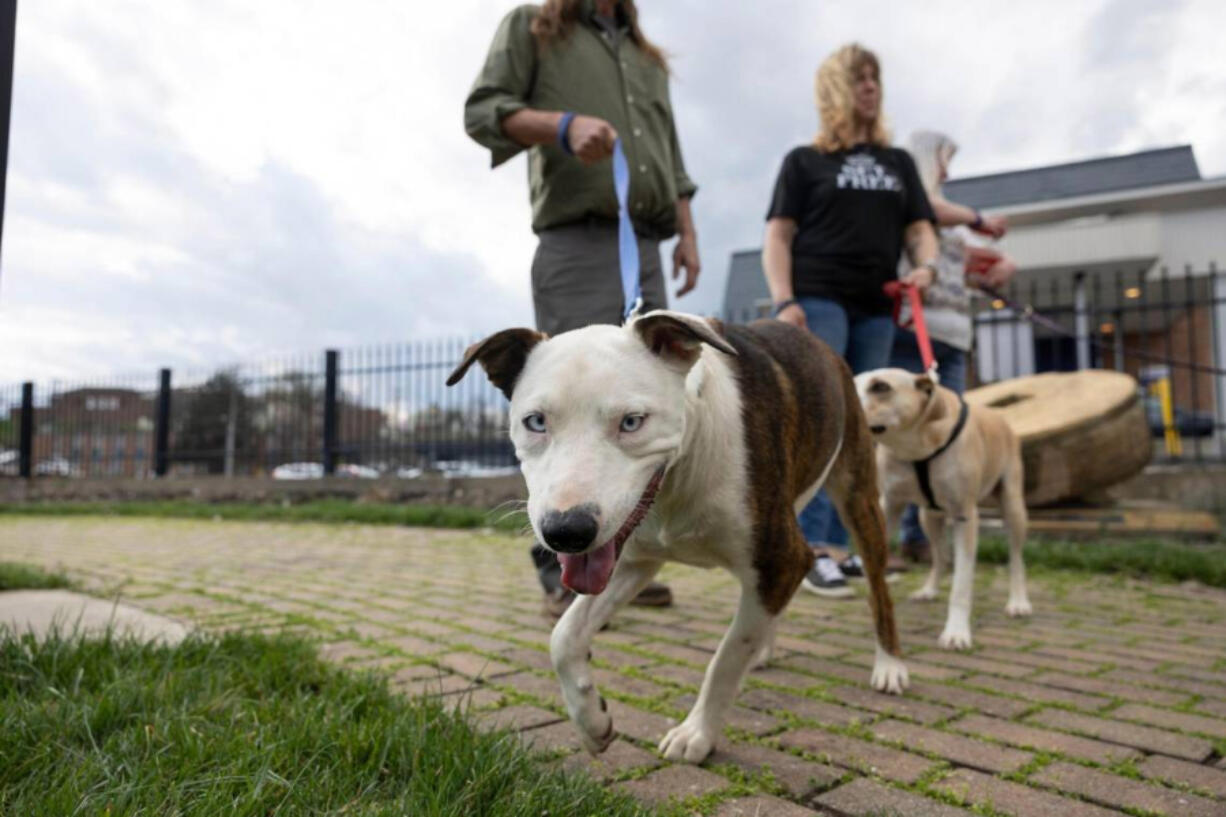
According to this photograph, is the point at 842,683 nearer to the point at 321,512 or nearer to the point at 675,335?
the point at 675,335

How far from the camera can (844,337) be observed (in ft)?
16.2

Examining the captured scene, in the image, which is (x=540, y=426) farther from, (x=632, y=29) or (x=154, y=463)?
(x=154, y=463)

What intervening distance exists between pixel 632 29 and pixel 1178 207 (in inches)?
1068

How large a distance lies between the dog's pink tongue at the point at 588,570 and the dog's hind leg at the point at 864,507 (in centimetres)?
164

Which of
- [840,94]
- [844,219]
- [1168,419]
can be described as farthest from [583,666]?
[1168,419]

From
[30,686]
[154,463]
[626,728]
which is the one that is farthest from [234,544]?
[154,463]

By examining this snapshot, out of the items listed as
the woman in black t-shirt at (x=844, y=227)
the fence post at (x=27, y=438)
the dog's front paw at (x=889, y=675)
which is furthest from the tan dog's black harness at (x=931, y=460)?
the fence post at (x=27, y=438)

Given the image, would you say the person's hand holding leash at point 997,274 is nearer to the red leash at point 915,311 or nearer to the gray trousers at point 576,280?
the red leash at point 915,311

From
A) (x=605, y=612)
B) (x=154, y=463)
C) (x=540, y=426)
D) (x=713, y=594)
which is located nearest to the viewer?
(x=540, y=426)

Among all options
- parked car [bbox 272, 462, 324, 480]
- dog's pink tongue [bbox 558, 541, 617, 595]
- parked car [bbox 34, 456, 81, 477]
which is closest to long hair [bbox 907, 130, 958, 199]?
dog's pink tongue [bbox 558, 541, 617, 595]

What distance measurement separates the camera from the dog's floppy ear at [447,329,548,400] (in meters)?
2.06

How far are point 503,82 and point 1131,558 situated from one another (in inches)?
198

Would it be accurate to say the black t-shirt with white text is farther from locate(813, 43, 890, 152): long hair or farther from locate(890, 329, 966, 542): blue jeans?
locate(890, 329, 966, 542): blue jeans

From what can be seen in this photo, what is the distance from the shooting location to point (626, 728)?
2566 mm
